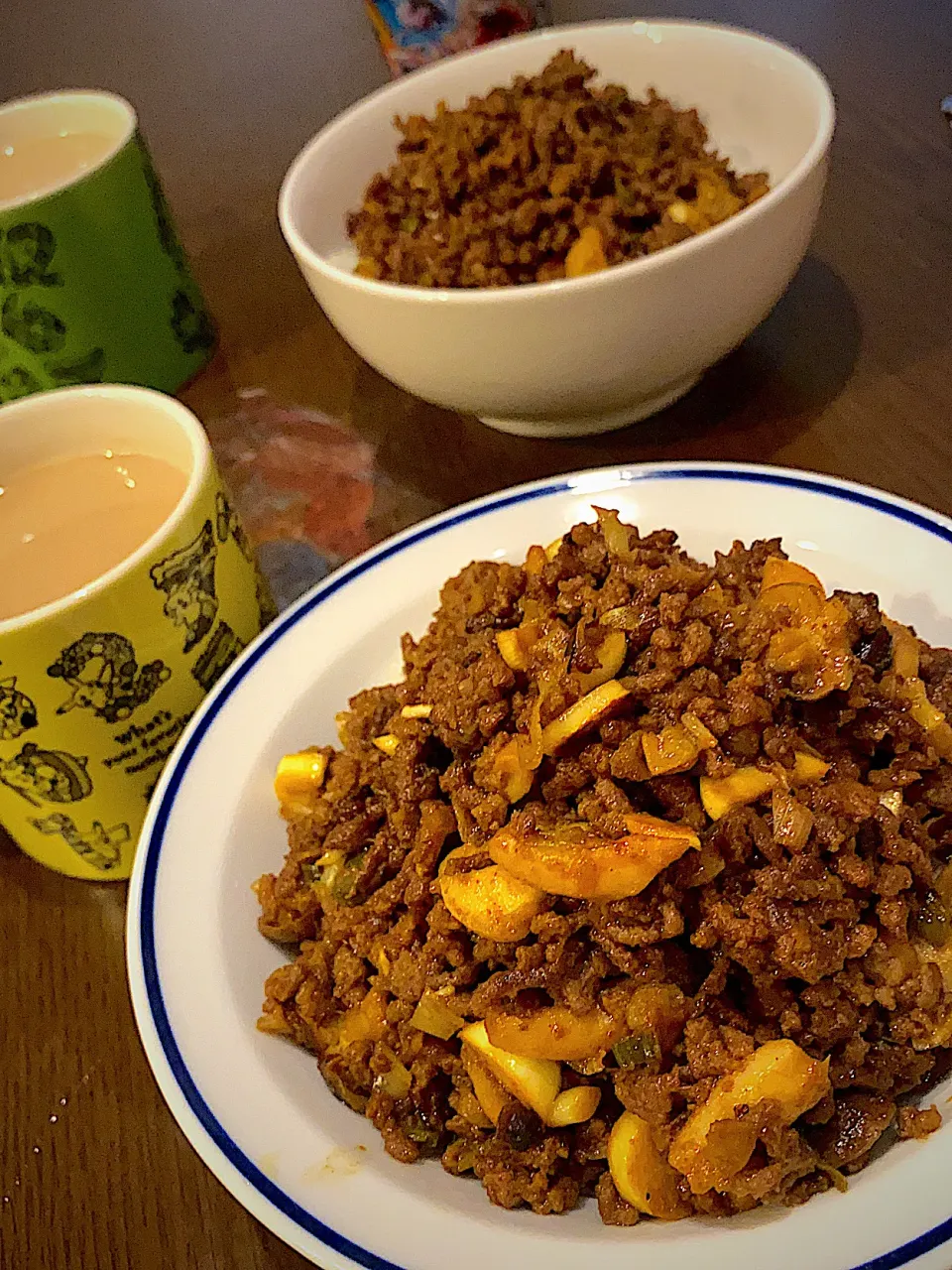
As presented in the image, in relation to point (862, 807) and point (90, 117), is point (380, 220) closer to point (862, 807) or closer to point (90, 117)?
point (90, 117)

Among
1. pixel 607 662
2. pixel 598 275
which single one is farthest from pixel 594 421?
pixel 607 662

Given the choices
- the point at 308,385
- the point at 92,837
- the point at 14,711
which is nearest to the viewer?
the point at 14,711

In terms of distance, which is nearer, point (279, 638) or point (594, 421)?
point (279, 638)

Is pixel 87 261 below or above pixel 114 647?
above

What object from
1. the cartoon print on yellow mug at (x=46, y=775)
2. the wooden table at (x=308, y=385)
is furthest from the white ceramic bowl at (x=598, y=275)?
the cartoon print on yellow mug at (x=46, y=775)

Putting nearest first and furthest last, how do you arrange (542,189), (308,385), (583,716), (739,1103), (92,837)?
(739,1103), (583,716), (92,837), (542,189), (308,385)

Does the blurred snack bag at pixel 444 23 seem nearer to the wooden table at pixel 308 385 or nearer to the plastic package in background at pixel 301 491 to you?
the wooden table at pixel 308 385

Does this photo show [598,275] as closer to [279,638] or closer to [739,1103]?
[279,638]
